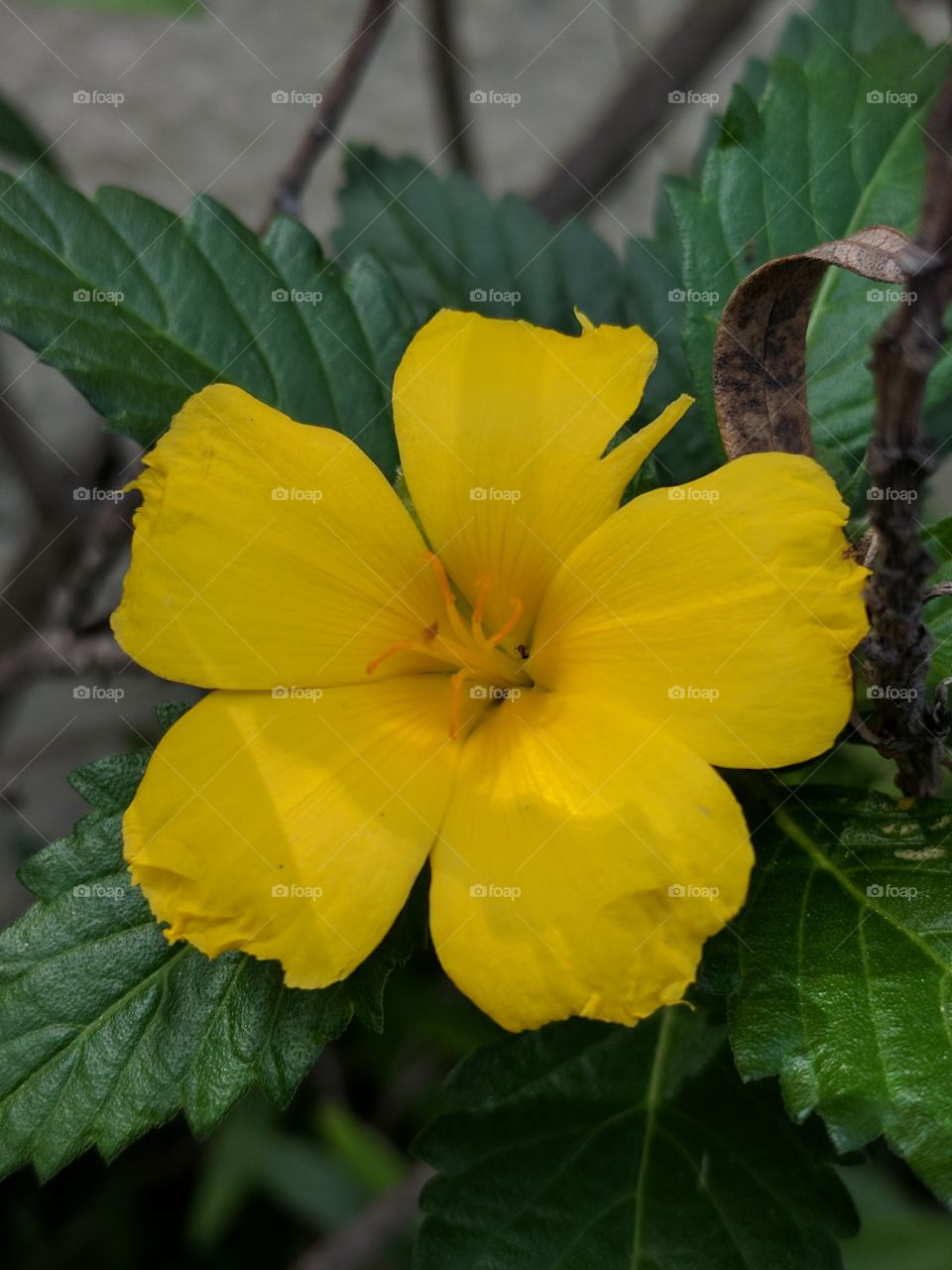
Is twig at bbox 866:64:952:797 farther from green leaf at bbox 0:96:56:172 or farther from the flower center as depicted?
green leaf at bbox 0:96:56:172

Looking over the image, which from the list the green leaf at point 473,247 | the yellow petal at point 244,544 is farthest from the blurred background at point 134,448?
the yellow petal at point 244,544

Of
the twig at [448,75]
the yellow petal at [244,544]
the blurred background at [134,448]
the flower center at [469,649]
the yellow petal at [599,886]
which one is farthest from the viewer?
the blurred background at [134,448]

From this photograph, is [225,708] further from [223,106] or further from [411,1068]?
[223,106]

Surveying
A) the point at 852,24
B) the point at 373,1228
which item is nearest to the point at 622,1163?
the point at 373,1228

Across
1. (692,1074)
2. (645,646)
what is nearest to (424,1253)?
(692,1074)

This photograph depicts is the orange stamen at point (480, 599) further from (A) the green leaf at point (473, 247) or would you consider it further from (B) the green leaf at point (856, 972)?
(A) the green leaf at point (473, 247)

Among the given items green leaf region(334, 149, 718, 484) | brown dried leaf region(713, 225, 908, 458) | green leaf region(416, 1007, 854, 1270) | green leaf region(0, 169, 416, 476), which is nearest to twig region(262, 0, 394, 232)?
green leaf region(334, 149, 718, 484)
